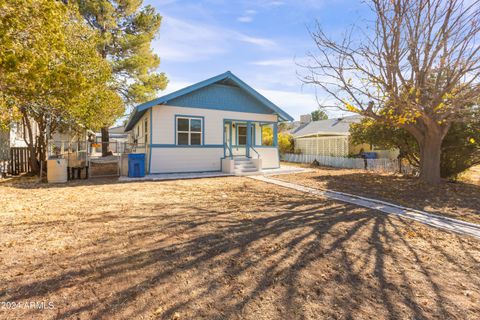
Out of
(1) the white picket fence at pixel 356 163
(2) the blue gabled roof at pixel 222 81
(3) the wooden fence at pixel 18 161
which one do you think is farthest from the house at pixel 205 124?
(1) the white picket fence at pixel 356 163

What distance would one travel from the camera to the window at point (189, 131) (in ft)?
41.6

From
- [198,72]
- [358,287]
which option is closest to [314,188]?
[358,287]

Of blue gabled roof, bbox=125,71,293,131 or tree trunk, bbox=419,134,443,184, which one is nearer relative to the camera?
tree trunk, bbox=419,134,443,184

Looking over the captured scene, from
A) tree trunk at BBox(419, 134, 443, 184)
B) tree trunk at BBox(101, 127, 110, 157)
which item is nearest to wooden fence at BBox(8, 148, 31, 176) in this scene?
tree trunk at BBox(101, 127, 110, 157)

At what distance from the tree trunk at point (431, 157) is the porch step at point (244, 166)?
292 inches

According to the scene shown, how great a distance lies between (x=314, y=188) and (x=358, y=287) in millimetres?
6303

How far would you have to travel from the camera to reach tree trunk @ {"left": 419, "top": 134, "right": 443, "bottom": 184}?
30.9 feet

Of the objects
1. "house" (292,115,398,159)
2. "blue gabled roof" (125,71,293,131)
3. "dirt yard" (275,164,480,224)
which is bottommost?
"dirt yard" (275,164,480,224)

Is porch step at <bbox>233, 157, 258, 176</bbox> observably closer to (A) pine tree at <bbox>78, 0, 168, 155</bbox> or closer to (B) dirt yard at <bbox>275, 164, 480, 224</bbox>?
(B) dirt yard at <bbox>275, 164, 480, 224</bbox>

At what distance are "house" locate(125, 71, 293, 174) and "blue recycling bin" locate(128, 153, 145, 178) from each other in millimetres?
751

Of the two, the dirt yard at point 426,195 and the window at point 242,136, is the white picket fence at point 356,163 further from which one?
the window at point 242,136

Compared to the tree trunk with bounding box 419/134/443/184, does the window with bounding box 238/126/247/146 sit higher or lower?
higher

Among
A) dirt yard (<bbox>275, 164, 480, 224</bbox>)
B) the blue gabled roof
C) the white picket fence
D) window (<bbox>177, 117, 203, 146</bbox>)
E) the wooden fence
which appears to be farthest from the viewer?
the white picket fence

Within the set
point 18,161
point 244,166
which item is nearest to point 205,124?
point 244,166
